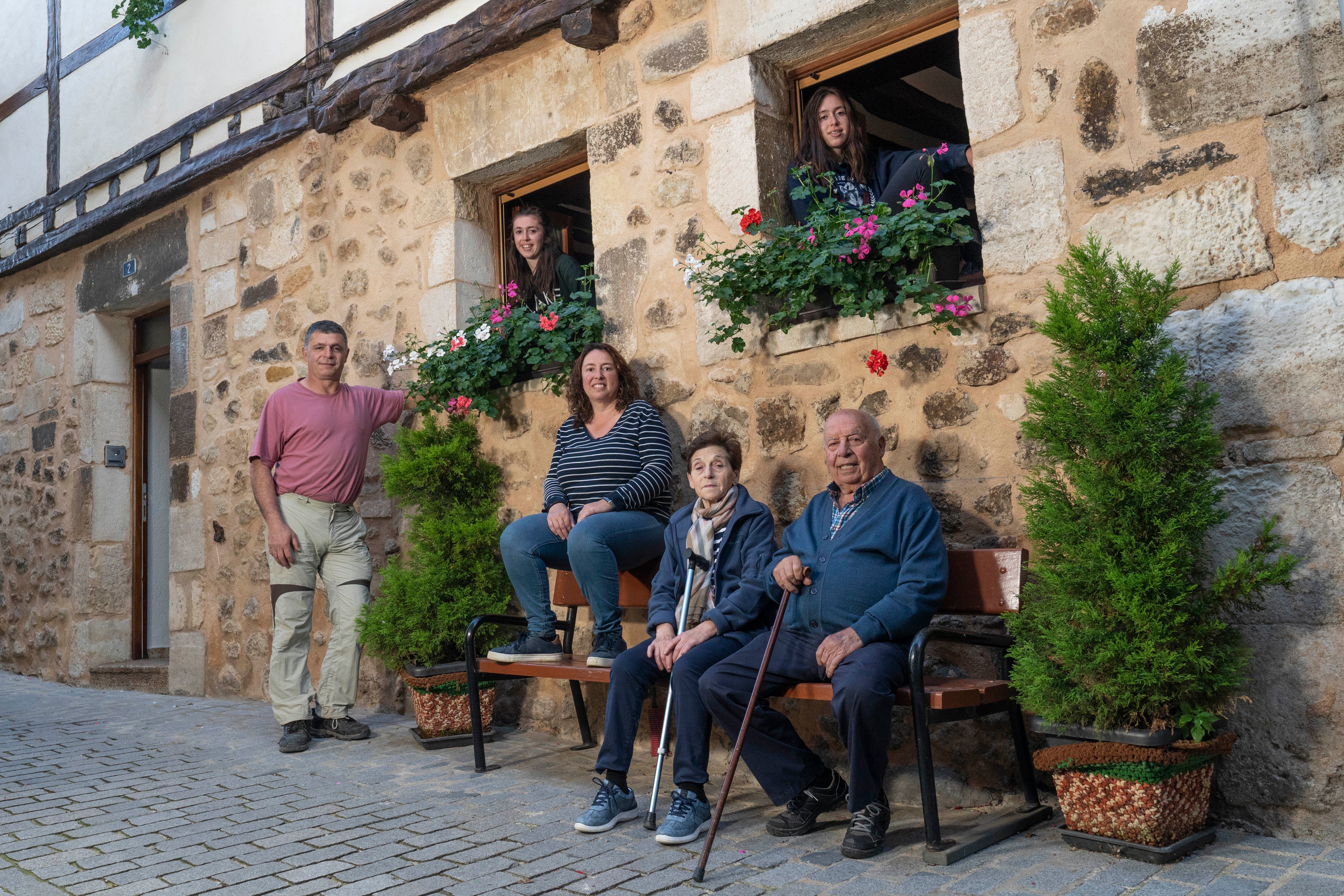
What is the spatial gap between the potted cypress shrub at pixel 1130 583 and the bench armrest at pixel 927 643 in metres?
0.17

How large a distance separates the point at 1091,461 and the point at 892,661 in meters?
0.71

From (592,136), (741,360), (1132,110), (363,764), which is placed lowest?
(363,764)

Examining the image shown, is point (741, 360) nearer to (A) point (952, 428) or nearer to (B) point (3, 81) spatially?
(A) point (952, 428)

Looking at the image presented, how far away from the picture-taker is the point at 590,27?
4.32 m

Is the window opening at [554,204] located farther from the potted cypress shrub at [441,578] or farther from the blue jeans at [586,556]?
the blue jeans at [586,556]

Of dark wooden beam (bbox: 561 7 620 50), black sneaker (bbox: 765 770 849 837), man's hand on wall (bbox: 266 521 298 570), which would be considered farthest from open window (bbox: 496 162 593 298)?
black sneaker (bbox: 765 770 849 837)

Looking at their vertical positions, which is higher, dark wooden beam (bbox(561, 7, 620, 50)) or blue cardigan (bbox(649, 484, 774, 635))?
dark wooden beam (bbox(561, 7, 620, 50))

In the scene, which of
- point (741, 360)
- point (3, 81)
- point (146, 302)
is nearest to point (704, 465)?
point (741, 360)

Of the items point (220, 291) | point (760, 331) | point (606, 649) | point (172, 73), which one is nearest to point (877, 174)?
point (760, 331)

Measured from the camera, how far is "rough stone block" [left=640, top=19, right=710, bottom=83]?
4176 mm

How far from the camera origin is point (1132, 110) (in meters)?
3.06

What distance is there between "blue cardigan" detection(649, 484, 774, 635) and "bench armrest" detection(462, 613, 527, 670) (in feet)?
2.36

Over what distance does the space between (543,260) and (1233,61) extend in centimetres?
299

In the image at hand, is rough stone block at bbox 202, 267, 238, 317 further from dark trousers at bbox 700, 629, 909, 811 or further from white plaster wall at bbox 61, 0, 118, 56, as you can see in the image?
dark trousers at bbox 700, 629, 909, 811
